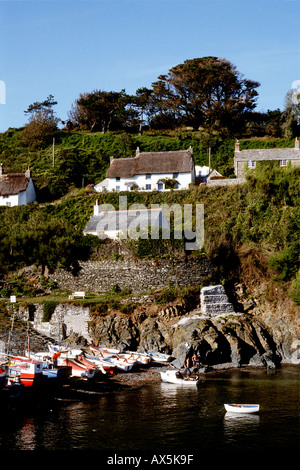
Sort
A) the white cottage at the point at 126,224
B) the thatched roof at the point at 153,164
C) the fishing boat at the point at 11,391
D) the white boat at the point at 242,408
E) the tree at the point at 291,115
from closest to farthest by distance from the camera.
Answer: the white boat at the point at 242,408
the fishing boat at the point at 11,391
the white cottage at the point at 126,224
the thatched roof at the point at 153,164
the tree at the point at 291,115

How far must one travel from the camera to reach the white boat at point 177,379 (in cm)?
3316

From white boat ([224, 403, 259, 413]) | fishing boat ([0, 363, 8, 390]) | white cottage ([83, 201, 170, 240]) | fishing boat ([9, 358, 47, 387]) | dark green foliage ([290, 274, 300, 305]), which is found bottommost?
white boat ([224, 403, 259, 413])

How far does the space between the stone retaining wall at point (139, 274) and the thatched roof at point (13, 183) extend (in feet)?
72.0

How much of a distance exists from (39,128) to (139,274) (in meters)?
47.6

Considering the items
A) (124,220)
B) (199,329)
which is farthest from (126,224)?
(199,329)

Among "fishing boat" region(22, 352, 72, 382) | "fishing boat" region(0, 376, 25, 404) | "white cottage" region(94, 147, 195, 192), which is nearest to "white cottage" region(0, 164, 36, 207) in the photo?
"white cottage" region(94, 147, 195, 192)

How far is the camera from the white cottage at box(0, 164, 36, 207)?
217ft

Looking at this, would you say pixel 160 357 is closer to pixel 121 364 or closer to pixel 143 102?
pixel 121 364

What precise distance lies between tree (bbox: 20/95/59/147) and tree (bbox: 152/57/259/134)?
18.2 m

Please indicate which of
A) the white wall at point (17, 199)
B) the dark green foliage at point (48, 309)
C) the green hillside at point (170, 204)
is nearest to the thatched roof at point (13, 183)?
the white wall at point (17, 199)

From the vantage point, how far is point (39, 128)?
8594 centimetres

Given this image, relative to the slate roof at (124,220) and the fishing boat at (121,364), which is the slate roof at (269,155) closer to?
the slate roof at (124,220)

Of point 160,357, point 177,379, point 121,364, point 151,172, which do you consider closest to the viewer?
point 177,379

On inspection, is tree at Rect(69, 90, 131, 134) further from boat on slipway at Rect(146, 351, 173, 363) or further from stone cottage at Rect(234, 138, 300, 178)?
boat on slipway at Rect(146, 351, 173, 363)
